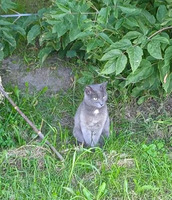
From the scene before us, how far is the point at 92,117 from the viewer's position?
4414 millimetres

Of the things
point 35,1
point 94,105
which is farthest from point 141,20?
point 35,1

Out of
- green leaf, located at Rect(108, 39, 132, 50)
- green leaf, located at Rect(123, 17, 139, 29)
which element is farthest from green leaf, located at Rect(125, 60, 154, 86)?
green leaf, located at Rect(108, 39, 132, 50)

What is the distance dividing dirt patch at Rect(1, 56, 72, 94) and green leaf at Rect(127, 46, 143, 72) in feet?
4.49

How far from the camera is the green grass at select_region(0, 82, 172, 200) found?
3893 millimetres

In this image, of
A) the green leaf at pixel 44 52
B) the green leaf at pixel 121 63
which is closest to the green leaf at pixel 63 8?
the green leaf at pixel 121 63

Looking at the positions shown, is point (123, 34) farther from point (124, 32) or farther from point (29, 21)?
point (29, 21)

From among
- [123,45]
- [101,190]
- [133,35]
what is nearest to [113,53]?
[123,45]

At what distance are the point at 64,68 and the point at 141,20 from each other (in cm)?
121

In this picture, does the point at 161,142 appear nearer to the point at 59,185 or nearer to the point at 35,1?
the point at 59,185

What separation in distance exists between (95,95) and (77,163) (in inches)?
24.9

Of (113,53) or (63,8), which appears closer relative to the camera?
(113,53)

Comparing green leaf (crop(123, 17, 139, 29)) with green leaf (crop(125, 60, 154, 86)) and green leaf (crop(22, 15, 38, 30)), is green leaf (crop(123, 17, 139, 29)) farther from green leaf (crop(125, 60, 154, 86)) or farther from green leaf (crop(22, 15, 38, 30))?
green leaf (crop(22, 15, 38, 30))

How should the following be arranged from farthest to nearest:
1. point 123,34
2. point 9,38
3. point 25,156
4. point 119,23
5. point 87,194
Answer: point 9,38
point 123,34
point 119,23
point 25,156
point 87,194

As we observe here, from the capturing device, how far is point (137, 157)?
4.31m
